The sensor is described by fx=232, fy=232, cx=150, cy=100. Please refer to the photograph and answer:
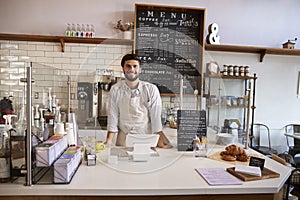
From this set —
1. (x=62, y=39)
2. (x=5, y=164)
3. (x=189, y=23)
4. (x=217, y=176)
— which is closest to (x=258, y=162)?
(x=217, y=176)

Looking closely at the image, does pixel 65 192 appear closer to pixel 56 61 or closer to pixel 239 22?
pixel 56 61

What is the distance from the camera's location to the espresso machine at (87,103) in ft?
9.95

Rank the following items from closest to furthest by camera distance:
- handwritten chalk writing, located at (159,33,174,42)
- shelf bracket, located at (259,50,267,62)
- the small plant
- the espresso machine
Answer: the espresso machine < the small plant < handwritten chalk writing, located at (159,33,174,42) < shelf bracket, located at (259,50,267,62)

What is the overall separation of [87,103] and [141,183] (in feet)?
7.22

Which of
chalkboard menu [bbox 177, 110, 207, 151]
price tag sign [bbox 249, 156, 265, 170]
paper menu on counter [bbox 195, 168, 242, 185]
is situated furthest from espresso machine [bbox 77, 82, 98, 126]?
price tag sign [bbox 249, 156, 265, 170]

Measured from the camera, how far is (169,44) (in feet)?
11.0

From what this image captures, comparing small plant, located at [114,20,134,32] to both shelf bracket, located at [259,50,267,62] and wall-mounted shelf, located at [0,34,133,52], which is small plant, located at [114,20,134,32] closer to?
wall-mounted shelf, located at [0,34,133,52]

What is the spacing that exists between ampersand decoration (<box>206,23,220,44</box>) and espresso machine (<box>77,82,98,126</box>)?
1.74 m

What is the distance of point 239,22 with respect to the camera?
3.63 metres

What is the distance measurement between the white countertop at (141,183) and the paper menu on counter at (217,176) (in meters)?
0.02

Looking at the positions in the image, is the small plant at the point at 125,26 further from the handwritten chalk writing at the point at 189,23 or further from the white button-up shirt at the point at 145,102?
the white button-up shirt at the point at 145,102

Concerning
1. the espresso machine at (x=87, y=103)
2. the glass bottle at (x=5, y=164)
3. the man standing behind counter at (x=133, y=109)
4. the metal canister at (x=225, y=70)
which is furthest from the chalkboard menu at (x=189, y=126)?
the metal canister at (x=225, y=70)

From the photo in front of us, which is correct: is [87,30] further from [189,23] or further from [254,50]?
[254,50]

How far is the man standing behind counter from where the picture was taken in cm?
194
